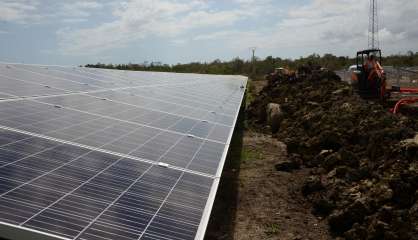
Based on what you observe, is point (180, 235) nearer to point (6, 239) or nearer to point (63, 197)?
point (63, 197)

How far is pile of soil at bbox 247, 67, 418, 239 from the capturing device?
1036cm

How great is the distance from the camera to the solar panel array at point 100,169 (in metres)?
5.93

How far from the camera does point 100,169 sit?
7.95 m

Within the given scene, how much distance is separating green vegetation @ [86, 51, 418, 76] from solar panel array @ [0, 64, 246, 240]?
63.2 meters

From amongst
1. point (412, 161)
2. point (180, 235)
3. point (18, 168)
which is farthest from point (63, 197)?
point (412, 161)

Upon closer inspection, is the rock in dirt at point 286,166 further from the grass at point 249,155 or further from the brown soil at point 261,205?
the grass at point 249,155

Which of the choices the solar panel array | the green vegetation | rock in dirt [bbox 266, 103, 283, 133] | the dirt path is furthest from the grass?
the green vegetation

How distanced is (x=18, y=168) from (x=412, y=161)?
10398mm

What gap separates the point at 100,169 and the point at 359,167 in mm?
9034

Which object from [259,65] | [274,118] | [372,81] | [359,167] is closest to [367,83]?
[372,81]

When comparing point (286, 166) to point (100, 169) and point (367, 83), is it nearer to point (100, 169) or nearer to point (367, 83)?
point (100, 169)

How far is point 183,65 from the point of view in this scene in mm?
89312

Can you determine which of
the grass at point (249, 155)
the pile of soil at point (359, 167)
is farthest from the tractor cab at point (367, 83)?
the grass at point (249, 155)

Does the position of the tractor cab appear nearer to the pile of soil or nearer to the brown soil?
the pile of soil
